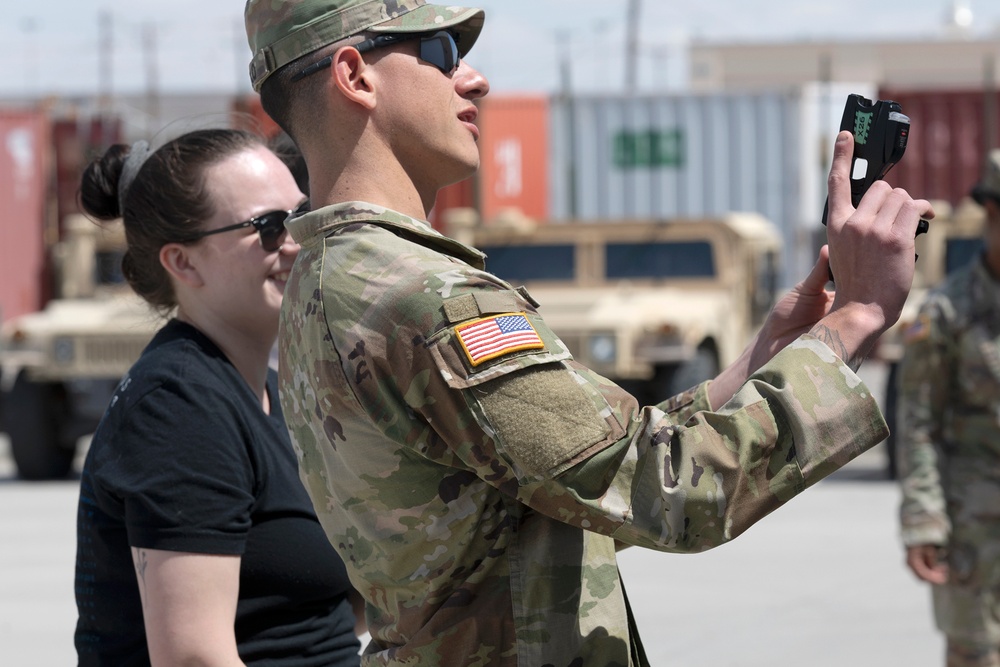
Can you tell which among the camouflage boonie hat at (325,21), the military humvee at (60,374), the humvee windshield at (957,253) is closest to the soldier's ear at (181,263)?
the camouflage boonie hat at (325,21)

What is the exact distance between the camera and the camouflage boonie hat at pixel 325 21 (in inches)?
63.6

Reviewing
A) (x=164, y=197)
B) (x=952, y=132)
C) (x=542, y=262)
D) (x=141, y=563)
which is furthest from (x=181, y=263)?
(x=952, y=132)

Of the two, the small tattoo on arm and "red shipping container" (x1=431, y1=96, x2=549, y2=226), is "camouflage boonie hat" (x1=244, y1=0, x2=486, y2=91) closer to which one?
the small tattoo on arm

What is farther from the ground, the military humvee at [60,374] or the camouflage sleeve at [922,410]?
the camouflage sleeve at [922,410]

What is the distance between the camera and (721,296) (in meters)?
10.1

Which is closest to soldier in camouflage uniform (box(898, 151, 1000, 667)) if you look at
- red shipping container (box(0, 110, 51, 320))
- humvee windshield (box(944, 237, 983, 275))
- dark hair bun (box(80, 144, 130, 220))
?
dark hair bun (box(80, 144, 130, 220))

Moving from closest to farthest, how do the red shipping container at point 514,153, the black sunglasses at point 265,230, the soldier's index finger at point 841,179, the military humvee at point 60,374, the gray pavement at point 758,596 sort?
the soldier's index finger at point 841,179
the black sunglasses at point 265,230
the gray pavement at point 758,596
the military humvee at point 60,374
the red shipping container at point 514,153

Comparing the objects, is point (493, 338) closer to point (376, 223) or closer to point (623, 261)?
point (376, 223)

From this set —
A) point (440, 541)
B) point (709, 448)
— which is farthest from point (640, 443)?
point (440, 541)

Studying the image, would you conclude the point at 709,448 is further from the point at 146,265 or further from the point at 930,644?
the point at 930,644

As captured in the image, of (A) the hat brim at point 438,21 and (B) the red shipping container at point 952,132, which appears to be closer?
(A) the hat brim at point 438,21

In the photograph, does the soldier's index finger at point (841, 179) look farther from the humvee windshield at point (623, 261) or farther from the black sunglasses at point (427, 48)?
the humvee windshield at point (623, 261)

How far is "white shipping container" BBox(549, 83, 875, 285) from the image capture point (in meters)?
17.5

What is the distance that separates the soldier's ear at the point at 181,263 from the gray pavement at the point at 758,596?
3380 mm
